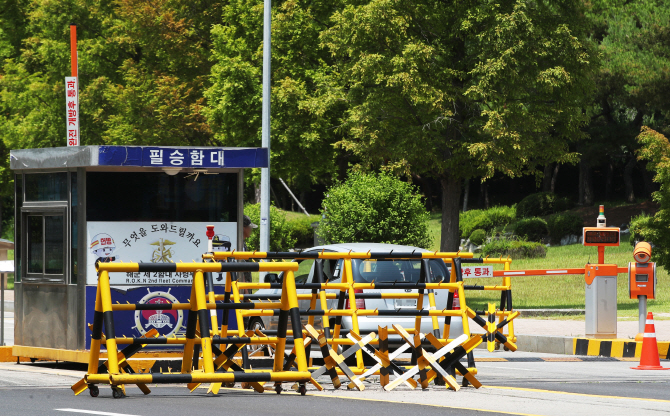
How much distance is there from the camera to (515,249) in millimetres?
37156

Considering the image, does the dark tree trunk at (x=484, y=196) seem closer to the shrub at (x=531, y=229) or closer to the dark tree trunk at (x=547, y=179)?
the dark tree trunk at (x=547, y=179)

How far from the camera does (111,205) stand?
37.2ft

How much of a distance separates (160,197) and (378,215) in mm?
12525

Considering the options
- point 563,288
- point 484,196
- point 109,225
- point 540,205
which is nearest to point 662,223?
point 563,288

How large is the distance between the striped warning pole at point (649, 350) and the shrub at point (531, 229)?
29197mm

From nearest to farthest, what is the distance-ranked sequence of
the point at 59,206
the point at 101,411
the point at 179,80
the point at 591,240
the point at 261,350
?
the point at 101,411 < the point at 59,206 < the point at 261,350 < the point at 591,240 < the point at 179,80

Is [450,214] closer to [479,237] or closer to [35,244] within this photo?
[479,237]

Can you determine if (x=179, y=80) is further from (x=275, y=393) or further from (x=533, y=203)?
(x=275, y=393)

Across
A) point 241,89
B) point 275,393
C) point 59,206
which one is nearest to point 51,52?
point 241,89

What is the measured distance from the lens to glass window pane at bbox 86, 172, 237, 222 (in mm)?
11289

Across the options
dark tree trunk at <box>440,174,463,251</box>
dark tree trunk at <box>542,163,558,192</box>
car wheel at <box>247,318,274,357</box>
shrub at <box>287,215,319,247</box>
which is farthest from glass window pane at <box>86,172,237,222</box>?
dark tree trunk at <box>542,163,558,192</box>

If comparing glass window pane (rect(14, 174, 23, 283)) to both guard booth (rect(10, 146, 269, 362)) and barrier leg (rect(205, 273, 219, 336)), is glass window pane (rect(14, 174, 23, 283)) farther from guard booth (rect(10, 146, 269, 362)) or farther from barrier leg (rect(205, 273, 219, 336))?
barrier leg (rect(205, 273, 219, 336))

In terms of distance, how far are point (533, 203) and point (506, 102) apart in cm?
2346

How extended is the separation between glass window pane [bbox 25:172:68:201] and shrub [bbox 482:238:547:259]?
87.0 feet
